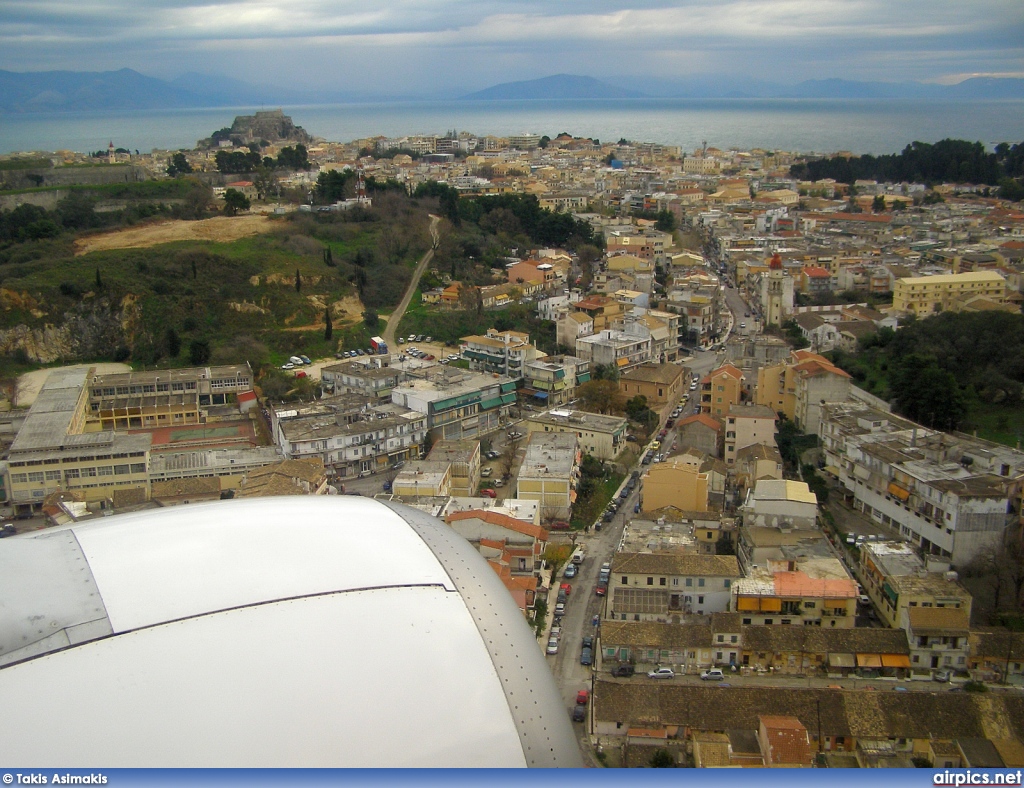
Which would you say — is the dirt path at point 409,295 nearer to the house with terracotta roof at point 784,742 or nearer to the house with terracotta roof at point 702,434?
the house with terracotta roof at point 702,434

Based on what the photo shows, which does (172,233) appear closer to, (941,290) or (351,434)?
(351,434)

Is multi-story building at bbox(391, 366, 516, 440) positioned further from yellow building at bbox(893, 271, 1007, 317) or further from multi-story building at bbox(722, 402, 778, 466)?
yellow building at bbox(893, 271, 1007, 317)

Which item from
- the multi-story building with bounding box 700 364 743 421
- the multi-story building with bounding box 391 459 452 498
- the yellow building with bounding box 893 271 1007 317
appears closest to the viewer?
the multi-story building with bounding box 391 459 452 498

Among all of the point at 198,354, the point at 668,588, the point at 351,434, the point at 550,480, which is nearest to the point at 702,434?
the point at 550,480

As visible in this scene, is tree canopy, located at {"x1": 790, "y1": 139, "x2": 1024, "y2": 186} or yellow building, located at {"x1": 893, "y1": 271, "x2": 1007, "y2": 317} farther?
tree canopy, located at {"x1": 790, "y1": 139, "x2": 1024, "y2": 186}

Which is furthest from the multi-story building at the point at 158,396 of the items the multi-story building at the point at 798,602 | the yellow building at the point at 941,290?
the yellow building at the point at 941,290

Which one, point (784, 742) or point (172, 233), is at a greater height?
point (172, 233)

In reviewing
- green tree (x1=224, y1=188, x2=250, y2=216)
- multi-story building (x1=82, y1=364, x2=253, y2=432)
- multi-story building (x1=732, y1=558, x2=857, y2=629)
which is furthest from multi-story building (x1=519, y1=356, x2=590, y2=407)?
green tree (x1=224, y1=188, x2=250, y2=216)
